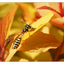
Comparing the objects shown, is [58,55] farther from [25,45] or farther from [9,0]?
[9,0]

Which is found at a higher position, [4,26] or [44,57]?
[4,26]

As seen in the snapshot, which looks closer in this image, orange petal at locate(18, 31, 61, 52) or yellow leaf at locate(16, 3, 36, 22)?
orange petal at locate(18, 31, 61, 52)

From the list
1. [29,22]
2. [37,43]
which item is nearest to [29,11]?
[29,22]

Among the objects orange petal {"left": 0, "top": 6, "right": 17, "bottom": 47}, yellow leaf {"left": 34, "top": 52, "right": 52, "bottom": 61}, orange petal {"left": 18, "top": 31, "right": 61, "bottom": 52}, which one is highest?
orange petal {"left": 0, "top": 6, "right": 17, "bottom": 47}

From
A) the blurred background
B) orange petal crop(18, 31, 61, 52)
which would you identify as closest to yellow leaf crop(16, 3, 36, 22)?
the blurred background

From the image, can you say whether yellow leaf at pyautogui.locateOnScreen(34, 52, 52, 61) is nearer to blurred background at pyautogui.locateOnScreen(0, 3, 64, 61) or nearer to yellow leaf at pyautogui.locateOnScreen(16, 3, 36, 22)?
blurred background at pyautogui.locateOnScreen(0, 3, 64, 61)

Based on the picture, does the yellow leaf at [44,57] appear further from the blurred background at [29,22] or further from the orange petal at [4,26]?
the orange petal at [4,26]

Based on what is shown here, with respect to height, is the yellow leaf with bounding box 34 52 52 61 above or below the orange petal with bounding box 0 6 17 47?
below

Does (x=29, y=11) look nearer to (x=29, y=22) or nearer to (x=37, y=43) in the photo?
(x=29, y=22)

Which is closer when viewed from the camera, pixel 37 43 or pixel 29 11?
pixel 37 43
